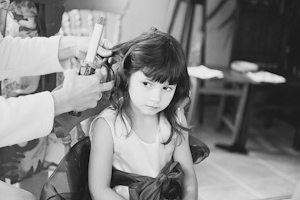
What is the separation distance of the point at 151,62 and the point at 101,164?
0.98ft

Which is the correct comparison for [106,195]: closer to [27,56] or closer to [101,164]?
[101,164]

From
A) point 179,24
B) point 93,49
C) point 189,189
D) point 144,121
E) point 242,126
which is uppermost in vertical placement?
point 93,49

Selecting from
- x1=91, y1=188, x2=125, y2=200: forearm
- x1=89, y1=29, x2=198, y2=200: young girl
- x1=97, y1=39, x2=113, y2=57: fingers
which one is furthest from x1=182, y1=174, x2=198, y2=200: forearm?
x1=97, y1=39, x2=113, y2=57: fingers

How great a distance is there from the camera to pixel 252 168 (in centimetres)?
249

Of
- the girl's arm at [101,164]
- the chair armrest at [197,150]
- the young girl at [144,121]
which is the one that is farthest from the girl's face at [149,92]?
the chair armrest at [197,150]

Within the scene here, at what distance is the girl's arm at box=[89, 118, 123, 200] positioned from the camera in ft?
3.37

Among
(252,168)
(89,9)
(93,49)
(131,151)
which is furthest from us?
(252,168)

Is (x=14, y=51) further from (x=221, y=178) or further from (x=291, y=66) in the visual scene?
(x=291, y=66)

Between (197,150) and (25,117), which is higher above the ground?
(25,117)

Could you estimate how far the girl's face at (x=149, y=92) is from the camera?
3.35ft

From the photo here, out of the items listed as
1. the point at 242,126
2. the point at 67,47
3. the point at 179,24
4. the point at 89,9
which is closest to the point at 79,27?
the point at 89,9

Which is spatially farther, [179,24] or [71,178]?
[179,24]

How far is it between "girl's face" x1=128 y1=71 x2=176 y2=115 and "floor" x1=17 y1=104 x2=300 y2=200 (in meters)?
1.03

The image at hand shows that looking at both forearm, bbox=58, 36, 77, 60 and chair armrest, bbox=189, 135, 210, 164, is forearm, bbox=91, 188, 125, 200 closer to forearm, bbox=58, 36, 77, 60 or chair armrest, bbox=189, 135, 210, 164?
chair armrest, bbox=189, 135, 210, 164
